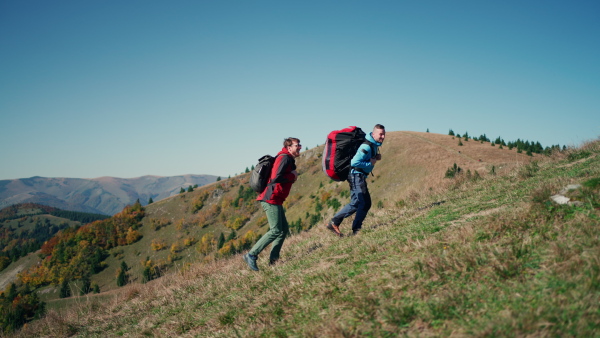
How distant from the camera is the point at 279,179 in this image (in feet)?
22.2

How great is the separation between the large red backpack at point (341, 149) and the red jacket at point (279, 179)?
42.6 inches

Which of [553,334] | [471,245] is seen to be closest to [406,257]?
[471,245]

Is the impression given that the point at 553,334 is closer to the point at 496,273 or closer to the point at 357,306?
the point at 496,273

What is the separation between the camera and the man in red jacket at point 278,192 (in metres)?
6.78

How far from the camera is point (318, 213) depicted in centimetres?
8744

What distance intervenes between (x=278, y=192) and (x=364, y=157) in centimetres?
215

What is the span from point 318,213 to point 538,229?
277 ft

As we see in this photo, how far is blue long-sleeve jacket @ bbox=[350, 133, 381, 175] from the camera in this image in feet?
23.8

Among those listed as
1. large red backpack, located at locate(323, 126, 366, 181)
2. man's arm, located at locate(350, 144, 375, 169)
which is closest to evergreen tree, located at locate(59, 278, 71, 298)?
large red backpack, located at locate(323, 126, 366, 181)

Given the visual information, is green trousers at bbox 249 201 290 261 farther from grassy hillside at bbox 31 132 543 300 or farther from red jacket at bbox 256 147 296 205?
grassy hillside at bbox 31 132 543 300

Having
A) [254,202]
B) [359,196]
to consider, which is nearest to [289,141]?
[359,196]

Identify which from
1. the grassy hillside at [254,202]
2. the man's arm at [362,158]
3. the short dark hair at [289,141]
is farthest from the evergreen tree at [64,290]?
the man's arm at [362,158]

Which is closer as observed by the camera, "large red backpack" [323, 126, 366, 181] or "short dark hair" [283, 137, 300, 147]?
"short dark hair" [283, 137, 300, 147]

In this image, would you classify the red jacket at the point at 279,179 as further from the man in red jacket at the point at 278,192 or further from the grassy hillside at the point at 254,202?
the grassy hillside at the point at 254,202
